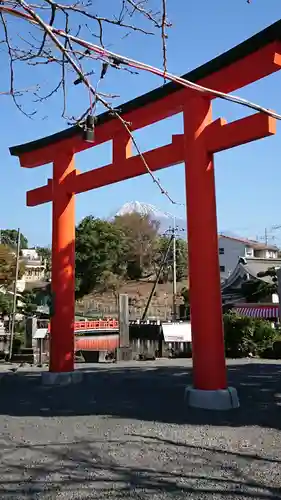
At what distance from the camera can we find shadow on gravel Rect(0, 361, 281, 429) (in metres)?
5.31

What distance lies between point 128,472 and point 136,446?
68cm

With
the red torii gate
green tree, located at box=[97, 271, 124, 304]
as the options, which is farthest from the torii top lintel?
green tree, located at box=[97, 271, 124, 304]

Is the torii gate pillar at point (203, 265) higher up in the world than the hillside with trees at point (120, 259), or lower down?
lower down

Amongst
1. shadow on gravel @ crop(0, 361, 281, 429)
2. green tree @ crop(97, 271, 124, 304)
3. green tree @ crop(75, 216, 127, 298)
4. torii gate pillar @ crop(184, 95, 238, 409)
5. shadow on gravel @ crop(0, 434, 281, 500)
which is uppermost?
green tree @ crop(75, 216, 127, 298)

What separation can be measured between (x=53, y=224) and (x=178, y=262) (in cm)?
3596

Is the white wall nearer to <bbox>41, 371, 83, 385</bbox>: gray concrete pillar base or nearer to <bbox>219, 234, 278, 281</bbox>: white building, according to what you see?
<bbox>219, 234, 278, 281</bbox>: white building

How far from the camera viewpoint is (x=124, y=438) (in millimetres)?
4484

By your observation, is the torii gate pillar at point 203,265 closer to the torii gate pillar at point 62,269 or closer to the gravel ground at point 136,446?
the gravel ground at point 136,446

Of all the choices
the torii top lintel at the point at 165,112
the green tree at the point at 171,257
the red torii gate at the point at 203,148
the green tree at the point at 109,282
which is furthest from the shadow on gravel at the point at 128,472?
the green tree at the point at 171,257

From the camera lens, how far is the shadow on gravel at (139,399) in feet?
17.4

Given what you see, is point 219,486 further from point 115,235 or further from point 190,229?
point 115,235

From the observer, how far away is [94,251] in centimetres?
3288

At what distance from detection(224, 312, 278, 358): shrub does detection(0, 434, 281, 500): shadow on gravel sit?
12984mm

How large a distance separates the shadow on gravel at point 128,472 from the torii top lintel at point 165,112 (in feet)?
9.15
